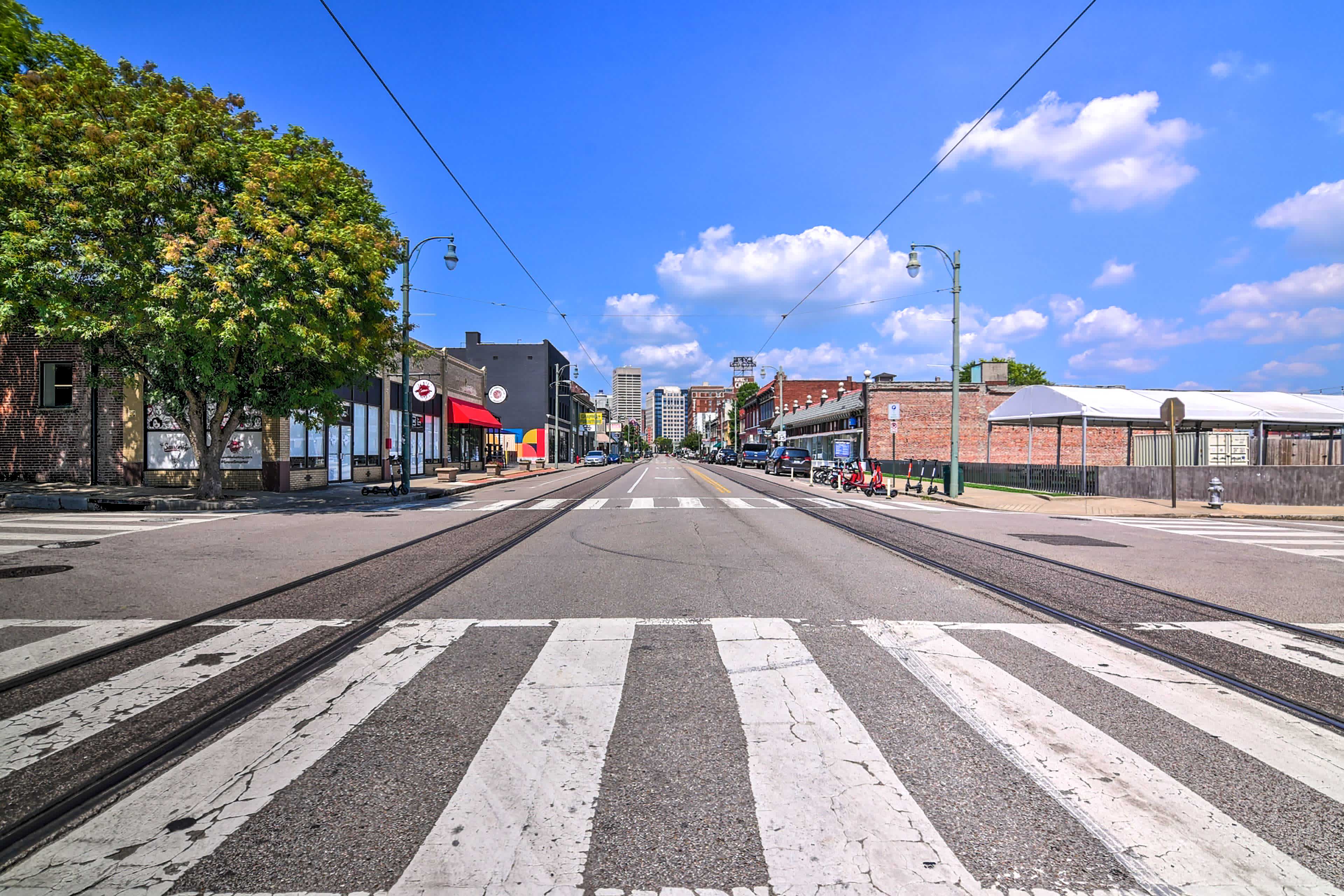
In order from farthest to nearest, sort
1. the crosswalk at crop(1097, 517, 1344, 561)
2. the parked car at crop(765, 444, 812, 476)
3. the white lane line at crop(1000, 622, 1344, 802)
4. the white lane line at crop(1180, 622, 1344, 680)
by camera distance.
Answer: the parked car at crop(765, 444, 812, 476) < the crosswalk at crop(1097, 517, 1344, 561) < the white lane line at crop(1180, 622, 1344, 680) < the white lane line at crop(1000, 622, 1344, 802)

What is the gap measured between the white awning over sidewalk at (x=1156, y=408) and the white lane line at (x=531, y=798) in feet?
86.8

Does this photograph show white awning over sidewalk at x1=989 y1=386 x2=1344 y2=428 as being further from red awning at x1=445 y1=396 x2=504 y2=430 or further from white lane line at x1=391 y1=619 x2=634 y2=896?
red awning at x1=445 y1=396 x2=504 y2=430

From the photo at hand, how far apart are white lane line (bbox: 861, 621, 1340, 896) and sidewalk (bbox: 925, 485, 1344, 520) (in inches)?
622

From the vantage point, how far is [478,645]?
544 cm

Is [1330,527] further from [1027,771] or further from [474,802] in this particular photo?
[474,802]

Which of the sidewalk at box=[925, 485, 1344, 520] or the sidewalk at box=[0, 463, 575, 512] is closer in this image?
the sidewalk at box=[0, 463, 575, 512]

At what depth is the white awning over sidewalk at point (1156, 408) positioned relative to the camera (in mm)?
26922

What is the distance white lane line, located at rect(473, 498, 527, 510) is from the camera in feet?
59.9

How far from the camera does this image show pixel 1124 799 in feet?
10.1

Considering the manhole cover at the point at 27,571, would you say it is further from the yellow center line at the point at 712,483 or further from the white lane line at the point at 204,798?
the yellow center line at the point at 712,483

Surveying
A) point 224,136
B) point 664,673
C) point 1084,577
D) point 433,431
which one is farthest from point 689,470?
point 664,673

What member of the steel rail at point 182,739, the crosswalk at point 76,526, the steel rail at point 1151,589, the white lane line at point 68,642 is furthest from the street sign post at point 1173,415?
the crosswalk at point 76,526

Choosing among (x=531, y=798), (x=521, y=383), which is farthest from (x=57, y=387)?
(x=521, y=383)

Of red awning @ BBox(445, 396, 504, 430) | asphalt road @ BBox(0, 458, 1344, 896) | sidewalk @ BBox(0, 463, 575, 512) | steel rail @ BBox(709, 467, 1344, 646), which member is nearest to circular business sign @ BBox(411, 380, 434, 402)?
sidewalk @ BBox(0, 463, 575, 512)
